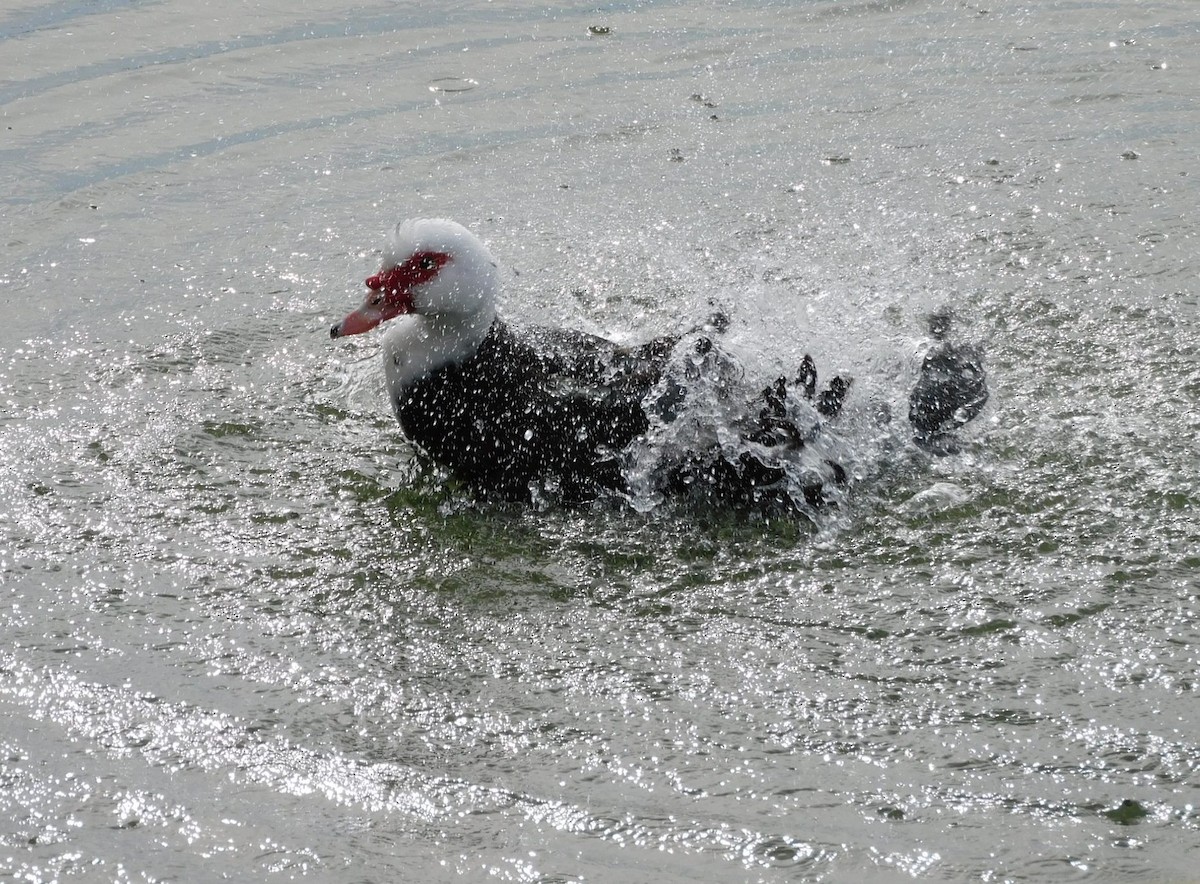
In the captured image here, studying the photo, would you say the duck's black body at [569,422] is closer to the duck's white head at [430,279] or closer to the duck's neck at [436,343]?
the duck's neck at [436,343]

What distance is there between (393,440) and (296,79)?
4.06 meters

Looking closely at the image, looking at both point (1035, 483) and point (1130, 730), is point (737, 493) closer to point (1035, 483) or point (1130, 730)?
point (1035, 483)

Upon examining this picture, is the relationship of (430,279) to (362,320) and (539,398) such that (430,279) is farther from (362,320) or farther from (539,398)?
(539,398)

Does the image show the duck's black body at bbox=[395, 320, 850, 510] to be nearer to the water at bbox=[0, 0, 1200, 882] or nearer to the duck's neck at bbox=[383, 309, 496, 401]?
the duck's neck at bbox=[383, 309, 496, 401]

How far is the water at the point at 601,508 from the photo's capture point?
354 centimetres

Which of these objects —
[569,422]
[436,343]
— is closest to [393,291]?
[436,343]

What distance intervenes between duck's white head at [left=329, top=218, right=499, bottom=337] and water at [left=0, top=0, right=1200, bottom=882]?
0.59 meters

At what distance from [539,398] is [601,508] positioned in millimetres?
458

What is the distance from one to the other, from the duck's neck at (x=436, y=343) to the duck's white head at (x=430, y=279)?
2 cm

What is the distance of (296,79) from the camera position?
29.0 ft

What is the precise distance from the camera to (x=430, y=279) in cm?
523

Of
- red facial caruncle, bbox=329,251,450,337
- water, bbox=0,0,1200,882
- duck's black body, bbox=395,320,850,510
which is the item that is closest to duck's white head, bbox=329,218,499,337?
red facial caruncle, bbox=329,251,450,337

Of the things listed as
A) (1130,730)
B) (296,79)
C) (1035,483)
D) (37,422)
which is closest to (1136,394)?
(1035,483)

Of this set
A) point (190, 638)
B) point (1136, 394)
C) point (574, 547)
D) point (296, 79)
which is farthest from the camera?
point (296, 79)
